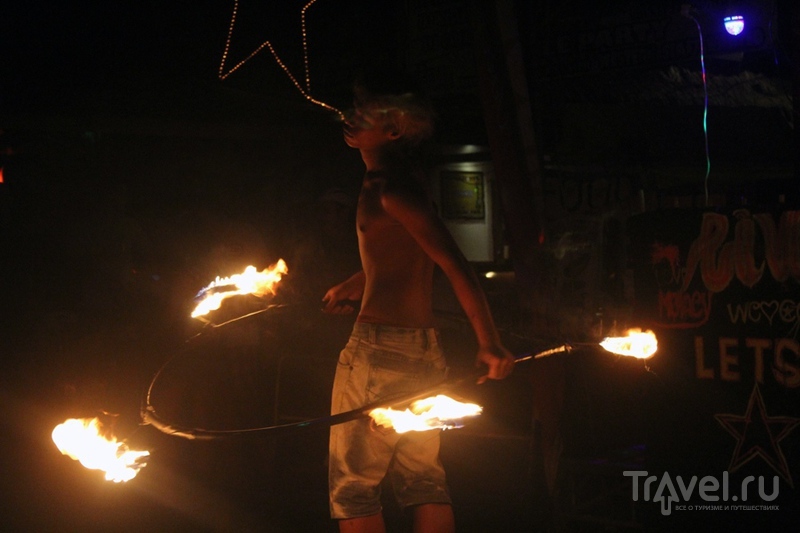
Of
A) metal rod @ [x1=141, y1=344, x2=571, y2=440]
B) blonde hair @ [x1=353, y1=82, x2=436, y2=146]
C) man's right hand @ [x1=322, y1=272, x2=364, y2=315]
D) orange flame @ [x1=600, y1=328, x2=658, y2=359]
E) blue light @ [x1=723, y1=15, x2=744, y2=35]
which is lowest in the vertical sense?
metal rod @ [x1=141, y1=344, x2=571, y2=440]

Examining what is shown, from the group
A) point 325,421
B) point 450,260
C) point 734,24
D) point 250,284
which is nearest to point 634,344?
point 450,260

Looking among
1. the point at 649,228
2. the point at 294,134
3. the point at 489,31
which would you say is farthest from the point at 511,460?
the point at 294,134

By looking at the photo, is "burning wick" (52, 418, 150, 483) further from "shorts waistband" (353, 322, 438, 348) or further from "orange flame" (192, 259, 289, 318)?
"orange flame" (192, 259, 289, 318)

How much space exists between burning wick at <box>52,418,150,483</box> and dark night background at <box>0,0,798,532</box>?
7cm

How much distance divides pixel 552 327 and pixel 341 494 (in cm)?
280

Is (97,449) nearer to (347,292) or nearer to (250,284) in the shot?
(347,292)

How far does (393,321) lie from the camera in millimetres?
3891

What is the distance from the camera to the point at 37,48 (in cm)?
861

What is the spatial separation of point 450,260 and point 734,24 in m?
7.15

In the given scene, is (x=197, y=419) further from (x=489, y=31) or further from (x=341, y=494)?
(x=489, y=31)

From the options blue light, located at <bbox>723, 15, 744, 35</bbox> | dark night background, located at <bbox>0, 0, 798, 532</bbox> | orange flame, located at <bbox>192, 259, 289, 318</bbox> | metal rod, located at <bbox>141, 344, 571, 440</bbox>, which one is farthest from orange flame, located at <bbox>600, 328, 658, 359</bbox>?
blue light, located at <bbox>723, 15, 744, 35</bbox>

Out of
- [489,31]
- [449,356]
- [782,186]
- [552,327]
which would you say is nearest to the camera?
[782,186]

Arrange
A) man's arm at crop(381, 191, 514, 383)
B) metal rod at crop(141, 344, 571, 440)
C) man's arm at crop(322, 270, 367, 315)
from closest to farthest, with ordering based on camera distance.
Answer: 1. metal rod at crop(141, 344, 571, 440)
2. man's arm at crop(381, 191, 514, 383)
3. man's arm at crop(322, 270, 367, 315)

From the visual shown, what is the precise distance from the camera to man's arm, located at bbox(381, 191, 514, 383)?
3.62 metres
